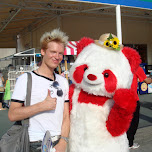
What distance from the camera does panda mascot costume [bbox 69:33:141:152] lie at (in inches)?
62.7

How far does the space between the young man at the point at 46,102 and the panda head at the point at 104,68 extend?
0.69 ft

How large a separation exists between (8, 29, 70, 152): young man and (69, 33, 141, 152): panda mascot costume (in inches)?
5.9

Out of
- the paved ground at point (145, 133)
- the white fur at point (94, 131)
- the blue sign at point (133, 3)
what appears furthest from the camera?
the blue sign at point (133, 3)

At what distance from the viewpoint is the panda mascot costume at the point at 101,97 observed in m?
1.59

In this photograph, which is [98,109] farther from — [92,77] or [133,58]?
[133,58]

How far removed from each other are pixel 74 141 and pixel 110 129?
36 cm

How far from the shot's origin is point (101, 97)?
1.71 m

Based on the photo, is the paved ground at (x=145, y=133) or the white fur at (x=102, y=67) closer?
the white fur at (x=102, y=67)

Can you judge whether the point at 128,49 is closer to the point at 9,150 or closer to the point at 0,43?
the point at 9,150

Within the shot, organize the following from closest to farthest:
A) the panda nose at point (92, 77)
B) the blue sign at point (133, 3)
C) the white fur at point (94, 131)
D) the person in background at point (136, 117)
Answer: the panda nose at point (92, 77)
the white fur at point (94, 131)
the person in background at point (136, 117)
the blue sign at point (133, 3)

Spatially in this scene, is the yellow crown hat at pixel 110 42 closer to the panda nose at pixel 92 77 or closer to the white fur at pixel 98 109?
the white fur at pixel 98 109

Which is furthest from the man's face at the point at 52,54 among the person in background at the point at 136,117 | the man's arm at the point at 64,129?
the person in background at the point at 136,117

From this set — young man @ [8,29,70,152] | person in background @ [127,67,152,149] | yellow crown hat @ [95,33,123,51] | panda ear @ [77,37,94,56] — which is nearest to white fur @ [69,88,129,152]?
young man @ [8,29,70,152]

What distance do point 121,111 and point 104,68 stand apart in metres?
0.38
